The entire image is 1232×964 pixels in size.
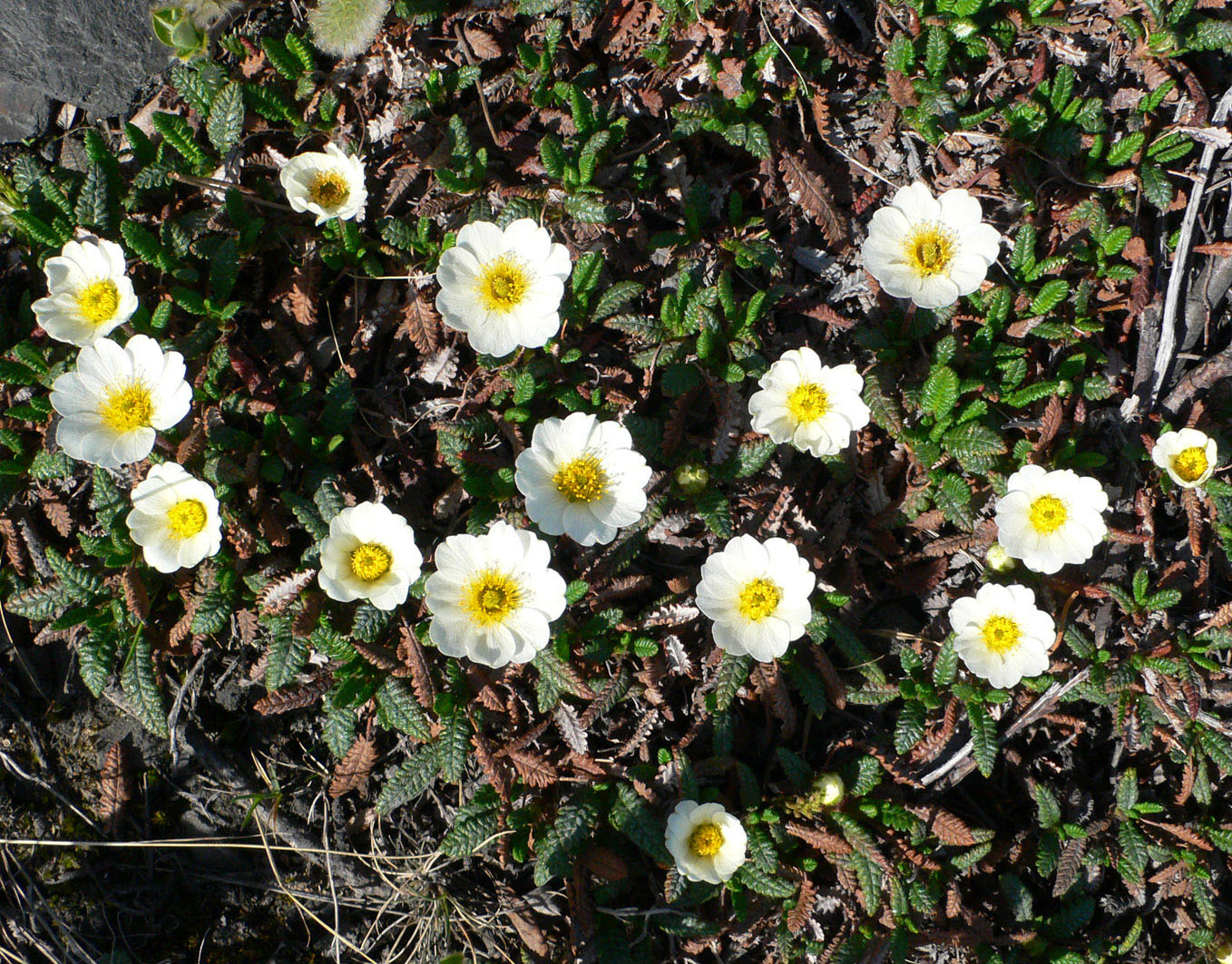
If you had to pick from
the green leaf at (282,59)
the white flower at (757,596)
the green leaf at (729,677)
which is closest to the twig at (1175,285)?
the white flower at (757,596)

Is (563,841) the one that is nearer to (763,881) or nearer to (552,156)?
(763,881)

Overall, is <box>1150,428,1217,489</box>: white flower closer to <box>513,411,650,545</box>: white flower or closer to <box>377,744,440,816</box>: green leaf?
<box>513,411,650,545</box>: white flower


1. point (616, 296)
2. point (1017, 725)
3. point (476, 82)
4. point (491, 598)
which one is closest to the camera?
point (491, 598)

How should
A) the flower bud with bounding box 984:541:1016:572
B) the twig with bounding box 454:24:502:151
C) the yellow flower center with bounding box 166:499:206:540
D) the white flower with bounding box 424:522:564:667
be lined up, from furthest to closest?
1. the twig with bounding box 454:24:502:151
2. the flower bud with bounding box 984:541:1016:572
3. the yellow flower center with bounding box 166:499:206:540
4. the white flower with bounding box 424:522:564:667

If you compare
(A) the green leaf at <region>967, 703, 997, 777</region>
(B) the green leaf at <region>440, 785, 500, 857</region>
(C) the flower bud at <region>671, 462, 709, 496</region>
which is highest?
(C) the flower bud at <region>671, 462, 709, 496</region>

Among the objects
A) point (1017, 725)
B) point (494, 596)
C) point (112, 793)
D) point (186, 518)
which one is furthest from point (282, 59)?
→ point (1017, 725)

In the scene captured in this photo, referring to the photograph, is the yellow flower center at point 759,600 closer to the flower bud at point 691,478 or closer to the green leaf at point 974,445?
the flower bud at point 691,478

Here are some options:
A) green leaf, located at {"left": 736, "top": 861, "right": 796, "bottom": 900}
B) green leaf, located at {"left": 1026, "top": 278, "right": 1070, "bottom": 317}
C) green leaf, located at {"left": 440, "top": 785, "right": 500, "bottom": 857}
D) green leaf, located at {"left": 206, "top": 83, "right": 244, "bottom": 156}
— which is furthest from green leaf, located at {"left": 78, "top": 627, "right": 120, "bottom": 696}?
green leaf, located at {"left": 1026, "top": 278, "right": 1070, "bottom": 317}

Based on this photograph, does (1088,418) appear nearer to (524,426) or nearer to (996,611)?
(996,611)
